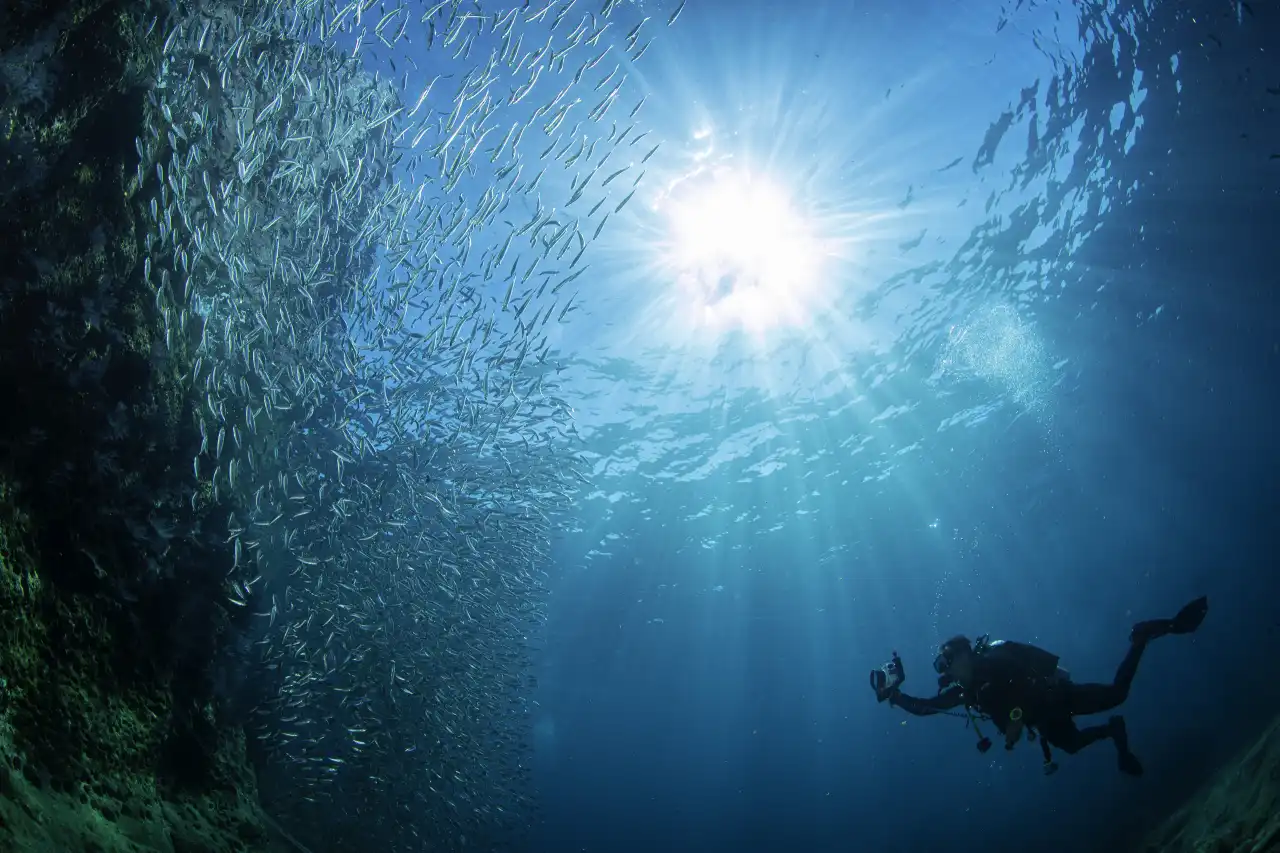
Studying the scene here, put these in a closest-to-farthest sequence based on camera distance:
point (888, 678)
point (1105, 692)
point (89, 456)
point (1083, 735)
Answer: point (89, 456) → point (1105, 692) → point (1083, 735) → point (888, 678)

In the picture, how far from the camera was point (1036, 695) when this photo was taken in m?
6.57

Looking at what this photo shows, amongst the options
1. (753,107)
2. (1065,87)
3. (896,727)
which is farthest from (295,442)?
(896,727)

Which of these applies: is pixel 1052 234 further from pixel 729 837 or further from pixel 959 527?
pixel 729 837

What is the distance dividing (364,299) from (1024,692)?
10217mm

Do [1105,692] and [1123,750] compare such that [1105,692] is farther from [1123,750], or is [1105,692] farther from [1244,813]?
[1244,813]

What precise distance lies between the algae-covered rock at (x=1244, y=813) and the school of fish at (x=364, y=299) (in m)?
9.55

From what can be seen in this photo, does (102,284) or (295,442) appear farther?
(295,442)

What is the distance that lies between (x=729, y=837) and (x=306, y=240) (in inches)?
2805

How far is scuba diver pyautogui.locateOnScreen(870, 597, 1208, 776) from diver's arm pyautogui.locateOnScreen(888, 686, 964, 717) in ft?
0.04

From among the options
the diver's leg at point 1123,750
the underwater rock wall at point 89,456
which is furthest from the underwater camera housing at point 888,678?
the underwater rock wall at point 89,456

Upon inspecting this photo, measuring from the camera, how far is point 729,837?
61.1 metres

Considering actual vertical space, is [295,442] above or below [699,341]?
below

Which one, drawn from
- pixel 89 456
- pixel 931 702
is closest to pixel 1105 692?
pixel 931 702

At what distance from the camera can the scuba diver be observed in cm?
639
